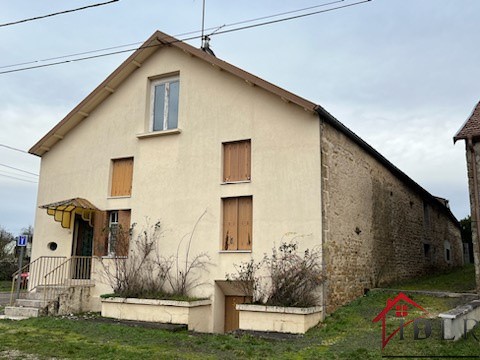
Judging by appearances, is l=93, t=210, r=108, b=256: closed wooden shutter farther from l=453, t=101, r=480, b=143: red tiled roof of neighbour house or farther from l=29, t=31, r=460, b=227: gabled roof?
l=453, t=101, r=480, b=143: red tiled roof of neighbour house

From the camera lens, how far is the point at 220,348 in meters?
9.56

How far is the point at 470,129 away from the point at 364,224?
14.1ft

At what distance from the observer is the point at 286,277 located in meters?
12.0

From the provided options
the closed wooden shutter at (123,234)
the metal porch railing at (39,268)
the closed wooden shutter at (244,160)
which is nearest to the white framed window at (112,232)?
the closed wooden shutter at (123,234)

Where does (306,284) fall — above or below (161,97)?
below

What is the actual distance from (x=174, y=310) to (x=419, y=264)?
12177 millimetres

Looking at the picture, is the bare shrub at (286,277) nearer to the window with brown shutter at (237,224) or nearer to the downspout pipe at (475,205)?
the window with brown shutter at (237,224)

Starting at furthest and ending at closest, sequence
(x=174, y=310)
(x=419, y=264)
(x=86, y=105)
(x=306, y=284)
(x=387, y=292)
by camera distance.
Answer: (x=419, y=264) < (x=86, y=105) < (x=387, y=292) < (x=174, y=310) < (x=306, y=284)

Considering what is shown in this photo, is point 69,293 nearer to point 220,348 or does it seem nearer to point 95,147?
point 95,147

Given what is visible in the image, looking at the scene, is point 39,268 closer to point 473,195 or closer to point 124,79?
point 124,79

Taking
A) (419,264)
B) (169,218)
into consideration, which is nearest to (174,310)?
(169,218)

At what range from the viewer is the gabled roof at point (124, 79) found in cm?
1363

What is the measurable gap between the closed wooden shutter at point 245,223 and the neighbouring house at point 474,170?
5862 millimetres

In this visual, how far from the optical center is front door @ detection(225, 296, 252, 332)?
1340 cm
